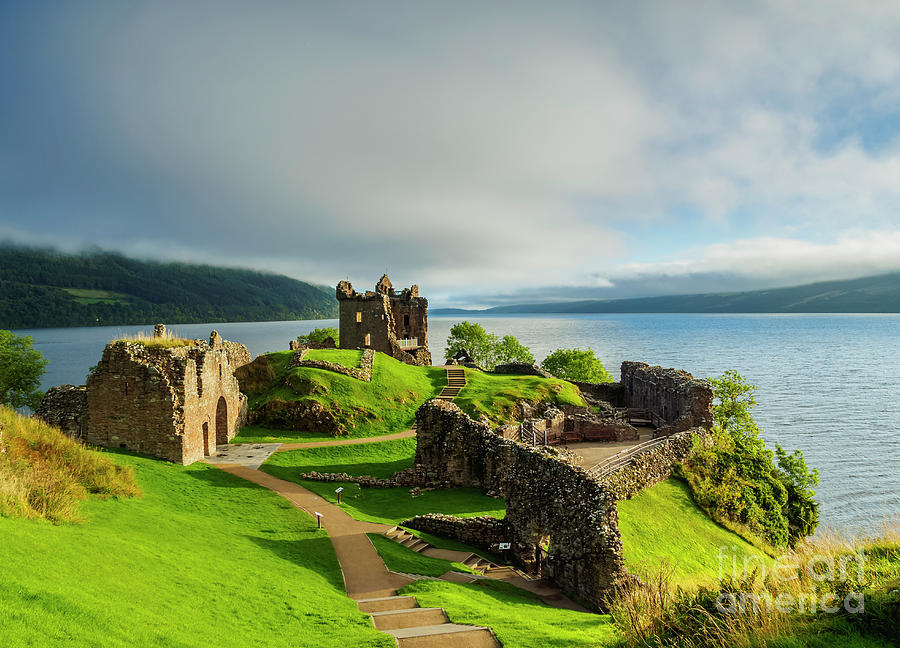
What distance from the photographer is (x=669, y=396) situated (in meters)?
37.1

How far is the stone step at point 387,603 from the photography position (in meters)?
12.2

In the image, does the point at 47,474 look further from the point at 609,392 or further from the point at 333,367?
the point at 609,392

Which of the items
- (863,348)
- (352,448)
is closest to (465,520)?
(352,448)

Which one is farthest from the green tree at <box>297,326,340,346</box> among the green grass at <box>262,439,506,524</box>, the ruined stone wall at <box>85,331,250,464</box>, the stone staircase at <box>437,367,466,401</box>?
the ruined stone wall at <box>85,331,250,464</box>

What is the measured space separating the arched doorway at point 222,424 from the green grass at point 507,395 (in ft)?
56.9

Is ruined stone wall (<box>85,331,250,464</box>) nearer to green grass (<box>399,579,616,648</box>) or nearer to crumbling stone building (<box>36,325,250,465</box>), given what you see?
crumbling stone building (<box>36,325,250,465</box>)

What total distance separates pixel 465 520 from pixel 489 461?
6121mm

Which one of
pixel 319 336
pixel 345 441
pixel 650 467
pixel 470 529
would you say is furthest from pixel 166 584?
pixel 319 336

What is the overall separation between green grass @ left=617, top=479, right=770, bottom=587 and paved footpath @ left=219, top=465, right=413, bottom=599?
8.48 m

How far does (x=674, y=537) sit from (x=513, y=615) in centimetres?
1065

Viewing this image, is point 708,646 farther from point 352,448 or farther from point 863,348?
point 863,348

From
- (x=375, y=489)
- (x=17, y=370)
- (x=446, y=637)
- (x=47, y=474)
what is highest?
(x=47, y=474)

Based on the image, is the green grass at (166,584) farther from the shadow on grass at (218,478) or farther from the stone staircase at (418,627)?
the shadow on grass at (218,478)

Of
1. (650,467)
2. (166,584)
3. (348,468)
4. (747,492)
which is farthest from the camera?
(348,468)
